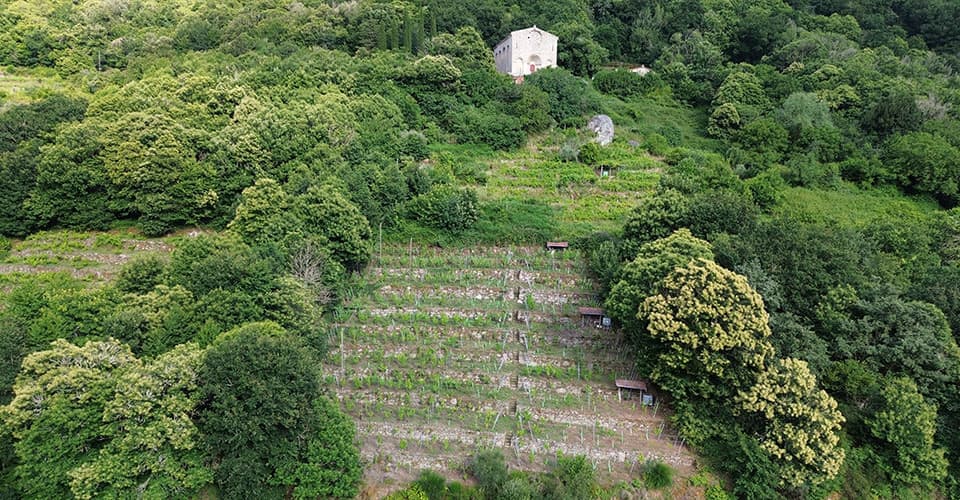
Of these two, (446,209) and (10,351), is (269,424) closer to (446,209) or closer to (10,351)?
(10,351)

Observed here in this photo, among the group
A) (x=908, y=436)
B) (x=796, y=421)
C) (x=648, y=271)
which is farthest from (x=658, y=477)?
(x=908, y=436)

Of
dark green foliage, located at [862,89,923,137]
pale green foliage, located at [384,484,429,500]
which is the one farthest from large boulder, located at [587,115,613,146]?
pale green foliage, located at [384,484,429,500]

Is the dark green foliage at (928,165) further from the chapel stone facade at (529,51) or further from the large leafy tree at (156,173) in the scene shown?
the large leafy tree at (156,173)

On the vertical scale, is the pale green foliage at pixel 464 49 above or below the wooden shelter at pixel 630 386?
above

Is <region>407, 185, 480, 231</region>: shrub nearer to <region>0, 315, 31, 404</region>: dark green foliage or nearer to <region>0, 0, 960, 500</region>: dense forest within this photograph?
<region>0, 0, 960, 500</region>: dense forest

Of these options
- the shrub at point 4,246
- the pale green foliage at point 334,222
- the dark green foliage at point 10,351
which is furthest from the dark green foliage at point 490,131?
the dark green foliage at point 10,351

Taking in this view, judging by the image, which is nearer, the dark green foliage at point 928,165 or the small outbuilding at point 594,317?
the small outbuilding at point 594,317

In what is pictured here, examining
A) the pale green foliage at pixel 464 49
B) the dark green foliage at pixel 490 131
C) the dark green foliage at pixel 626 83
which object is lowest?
the dark green foliage at pixel 490 131
